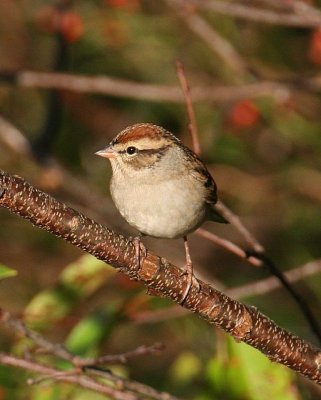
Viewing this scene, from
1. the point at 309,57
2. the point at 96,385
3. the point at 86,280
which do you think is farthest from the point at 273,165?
the point at 96,385

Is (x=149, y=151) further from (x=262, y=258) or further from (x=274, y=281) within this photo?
(x=262, y=258)

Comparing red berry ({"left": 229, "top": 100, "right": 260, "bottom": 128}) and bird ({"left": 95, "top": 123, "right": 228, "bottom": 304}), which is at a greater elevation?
bird ({"left": 95, "top": 123, "right": 228, "bottom": 304})

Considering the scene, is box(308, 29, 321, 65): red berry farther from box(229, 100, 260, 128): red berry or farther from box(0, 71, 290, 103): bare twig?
box(0, 71, 290, 103): bare twig

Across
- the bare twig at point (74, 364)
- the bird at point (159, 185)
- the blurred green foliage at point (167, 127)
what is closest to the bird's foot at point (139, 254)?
the bare twig at point (74, 364)

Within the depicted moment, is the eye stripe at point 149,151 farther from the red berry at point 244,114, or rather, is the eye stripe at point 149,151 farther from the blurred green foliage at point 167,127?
the red berry at point 244,114

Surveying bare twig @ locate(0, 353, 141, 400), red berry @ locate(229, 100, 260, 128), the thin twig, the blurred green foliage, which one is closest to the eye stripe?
the thin twig

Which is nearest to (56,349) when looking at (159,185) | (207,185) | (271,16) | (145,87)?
(159,185)
